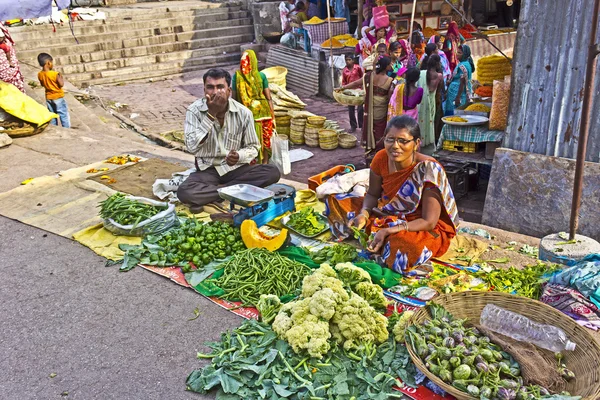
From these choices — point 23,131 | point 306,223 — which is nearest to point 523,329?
point 306,223

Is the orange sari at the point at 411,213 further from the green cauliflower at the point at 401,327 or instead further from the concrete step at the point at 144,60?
the concrete step at the point at 144,60

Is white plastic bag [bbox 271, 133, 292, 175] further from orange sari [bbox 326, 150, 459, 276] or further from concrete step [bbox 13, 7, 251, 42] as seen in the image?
concrete step [bbox 13, 7, 251, 42]

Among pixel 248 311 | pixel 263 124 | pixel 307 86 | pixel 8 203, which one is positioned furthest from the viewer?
pixel 307 86

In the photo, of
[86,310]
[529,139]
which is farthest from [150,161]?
[529,139]

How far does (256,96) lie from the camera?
6984 mm

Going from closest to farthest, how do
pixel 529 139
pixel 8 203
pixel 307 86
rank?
pixel 529 139 < pixel 8 203 < pixel 307 86

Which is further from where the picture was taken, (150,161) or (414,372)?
(150,161)

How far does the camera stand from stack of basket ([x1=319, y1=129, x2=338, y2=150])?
905cm

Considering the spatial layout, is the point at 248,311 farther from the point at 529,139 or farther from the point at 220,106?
the point at 529,139

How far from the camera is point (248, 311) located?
3.96 m

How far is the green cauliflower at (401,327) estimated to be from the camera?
342 cm

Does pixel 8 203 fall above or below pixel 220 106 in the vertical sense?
below

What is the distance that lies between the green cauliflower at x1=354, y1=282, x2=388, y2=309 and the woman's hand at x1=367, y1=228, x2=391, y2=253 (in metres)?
0.55

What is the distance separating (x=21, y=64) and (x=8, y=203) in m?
8.37
